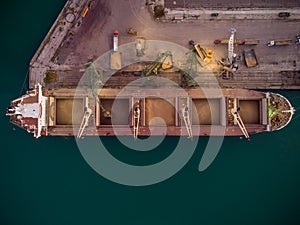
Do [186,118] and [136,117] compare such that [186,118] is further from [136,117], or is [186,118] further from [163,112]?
[136,117]

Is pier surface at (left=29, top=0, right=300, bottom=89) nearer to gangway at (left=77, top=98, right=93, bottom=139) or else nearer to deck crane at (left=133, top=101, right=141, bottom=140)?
deck crane at (left=133, top=101, right=141, bottom=140)

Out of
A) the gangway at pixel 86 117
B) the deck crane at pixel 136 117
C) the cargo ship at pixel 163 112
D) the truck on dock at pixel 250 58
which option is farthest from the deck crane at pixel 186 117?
the truck on dock at pixel 250 58

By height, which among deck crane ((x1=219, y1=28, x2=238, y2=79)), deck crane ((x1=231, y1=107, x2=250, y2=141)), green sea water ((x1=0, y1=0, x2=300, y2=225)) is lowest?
green sea water ((x1=0, y1=0, x2=300, y2=225))

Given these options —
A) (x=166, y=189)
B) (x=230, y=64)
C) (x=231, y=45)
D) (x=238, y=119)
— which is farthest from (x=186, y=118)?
(x=231, y=45)

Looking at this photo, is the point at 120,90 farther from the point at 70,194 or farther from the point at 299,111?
the point at 299,111

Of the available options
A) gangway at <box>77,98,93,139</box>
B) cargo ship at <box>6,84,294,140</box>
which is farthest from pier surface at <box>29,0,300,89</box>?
gangway at <box>77,98,93,139</box>

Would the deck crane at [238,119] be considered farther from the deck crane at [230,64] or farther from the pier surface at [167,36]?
the deck crane at [230,64]

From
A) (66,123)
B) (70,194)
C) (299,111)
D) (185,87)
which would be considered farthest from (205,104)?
(70,194)
